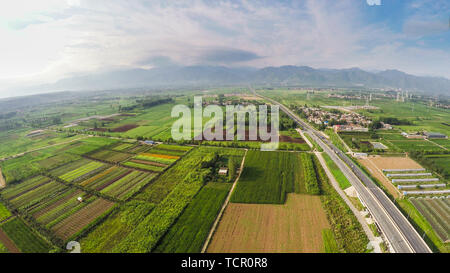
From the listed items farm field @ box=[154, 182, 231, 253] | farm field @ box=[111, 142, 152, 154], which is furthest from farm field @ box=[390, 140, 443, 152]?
farm field @ box=[111, 142, 152, 154]

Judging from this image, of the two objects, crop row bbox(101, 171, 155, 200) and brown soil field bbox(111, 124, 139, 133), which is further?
brown soil field bbox(111, 124, 139, 133)

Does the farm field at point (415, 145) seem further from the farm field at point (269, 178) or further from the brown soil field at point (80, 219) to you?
the brown soil field at point (80, 219)

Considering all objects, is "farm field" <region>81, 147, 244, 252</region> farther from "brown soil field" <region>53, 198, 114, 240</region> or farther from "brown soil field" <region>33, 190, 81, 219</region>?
"brown soil field" <region>33, 190, 81, 219</region>

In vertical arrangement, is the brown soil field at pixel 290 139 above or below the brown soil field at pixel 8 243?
above

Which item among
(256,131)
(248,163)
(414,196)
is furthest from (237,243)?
(256,131)

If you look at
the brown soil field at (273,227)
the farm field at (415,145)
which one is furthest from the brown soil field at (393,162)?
the brown soil field at (273,227)
